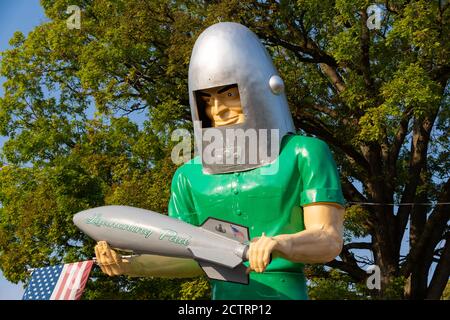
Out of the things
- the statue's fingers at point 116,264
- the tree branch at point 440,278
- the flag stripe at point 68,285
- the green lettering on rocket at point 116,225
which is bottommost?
the tree branch at point 440,278

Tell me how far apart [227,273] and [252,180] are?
0.67 metres

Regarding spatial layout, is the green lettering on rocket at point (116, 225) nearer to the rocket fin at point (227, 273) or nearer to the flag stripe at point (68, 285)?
the rocket fin at point (227, 273)

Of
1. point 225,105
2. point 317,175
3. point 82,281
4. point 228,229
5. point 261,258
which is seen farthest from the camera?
point 82,281

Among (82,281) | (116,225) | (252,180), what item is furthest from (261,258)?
(82,281)

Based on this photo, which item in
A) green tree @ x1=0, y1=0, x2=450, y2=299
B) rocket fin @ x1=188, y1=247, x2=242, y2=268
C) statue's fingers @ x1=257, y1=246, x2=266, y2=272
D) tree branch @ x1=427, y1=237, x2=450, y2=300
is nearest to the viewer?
statue's fingers @ x1=257, y1=246, x2=266, y2=272

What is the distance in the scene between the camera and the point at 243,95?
4.78 metres

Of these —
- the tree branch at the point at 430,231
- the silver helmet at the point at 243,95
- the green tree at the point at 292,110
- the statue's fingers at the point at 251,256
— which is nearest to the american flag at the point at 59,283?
the silver helmet at the point at 243,95

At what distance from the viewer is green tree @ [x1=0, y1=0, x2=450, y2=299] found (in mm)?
12156

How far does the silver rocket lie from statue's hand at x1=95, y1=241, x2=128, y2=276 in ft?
0.13

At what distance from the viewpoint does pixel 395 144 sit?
1436cm

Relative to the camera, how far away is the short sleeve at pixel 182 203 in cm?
497

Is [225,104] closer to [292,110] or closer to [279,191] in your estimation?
[279,191]

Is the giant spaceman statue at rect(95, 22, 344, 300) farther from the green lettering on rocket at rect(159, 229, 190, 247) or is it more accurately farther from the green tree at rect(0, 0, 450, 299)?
the green tree at rect(0, 0, 450, 299)

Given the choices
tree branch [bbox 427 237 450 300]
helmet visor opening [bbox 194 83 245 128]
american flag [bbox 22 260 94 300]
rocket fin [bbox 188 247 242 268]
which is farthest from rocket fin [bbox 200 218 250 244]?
tree branch [bbox 427 237 450 300]
